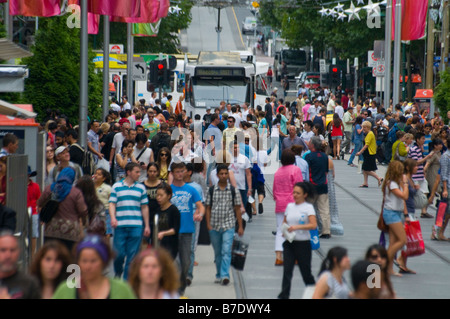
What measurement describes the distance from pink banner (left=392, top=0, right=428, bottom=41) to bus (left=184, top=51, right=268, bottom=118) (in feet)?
18.3

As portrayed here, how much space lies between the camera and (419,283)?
12.5 metres

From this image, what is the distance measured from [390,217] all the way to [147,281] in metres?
6.65

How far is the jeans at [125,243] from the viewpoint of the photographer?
11273 mm

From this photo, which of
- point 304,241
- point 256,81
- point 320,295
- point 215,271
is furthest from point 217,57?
point 320,295

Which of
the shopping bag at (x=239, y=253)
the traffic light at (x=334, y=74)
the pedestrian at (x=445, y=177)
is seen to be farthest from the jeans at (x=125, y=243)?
the traffic light at (x=334, y=74)

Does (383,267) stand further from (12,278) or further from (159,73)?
(159,73)

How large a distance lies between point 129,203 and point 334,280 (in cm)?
457

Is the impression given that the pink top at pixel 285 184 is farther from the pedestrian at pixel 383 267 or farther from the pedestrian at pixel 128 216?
the pedestrian at pixel 383 267

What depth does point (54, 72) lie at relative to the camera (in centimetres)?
2552

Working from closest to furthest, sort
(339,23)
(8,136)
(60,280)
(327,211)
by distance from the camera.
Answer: (60,280)
(8,136)
(327,211)
(339,23)

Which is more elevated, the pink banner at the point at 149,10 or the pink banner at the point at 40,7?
the pink banner at the point at 149,10

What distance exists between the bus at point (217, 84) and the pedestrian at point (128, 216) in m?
23.6

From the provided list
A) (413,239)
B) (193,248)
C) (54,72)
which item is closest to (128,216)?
(193,248)

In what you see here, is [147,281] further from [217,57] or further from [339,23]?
[339,23]
